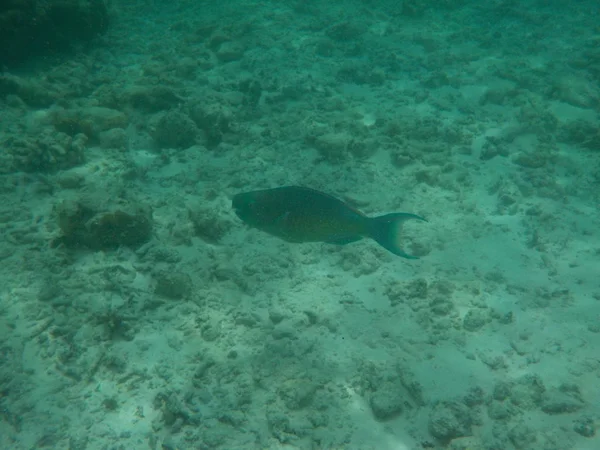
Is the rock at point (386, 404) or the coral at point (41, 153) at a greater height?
the coral at point (41, 153)

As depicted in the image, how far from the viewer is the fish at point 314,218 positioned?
2639 millimetres

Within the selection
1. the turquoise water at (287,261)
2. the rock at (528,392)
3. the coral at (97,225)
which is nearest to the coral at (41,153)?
the turquoise water at (287,261)

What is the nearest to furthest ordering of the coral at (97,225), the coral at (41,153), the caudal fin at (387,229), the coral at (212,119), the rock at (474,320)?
the caudal fin at (387,229) < the rock at (474,320) < the coral at (97,225) < the coral at (41,153) < the coral at (212,119)

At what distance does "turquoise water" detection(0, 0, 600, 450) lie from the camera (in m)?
2.92

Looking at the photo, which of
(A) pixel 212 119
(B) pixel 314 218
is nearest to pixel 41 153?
(A) pixel 212 119

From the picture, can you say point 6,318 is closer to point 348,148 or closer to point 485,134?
point 348,148

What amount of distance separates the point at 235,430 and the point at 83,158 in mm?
4209

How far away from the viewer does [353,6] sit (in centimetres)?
1142

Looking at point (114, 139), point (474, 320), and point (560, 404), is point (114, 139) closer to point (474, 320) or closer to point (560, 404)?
point (474, 320)

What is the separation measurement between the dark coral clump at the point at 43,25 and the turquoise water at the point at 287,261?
39mm

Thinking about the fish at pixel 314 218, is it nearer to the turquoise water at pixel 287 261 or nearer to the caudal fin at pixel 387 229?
the caudal fin at pixel 387 229

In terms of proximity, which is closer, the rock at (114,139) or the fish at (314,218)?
the fish at (314,218)

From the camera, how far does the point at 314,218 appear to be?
2.68m

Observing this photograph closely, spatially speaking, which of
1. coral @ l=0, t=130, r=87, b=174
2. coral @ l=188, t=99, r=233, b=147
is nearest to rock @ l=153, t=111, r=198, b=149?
coral @ l=188, t=99, r=233, b=147
